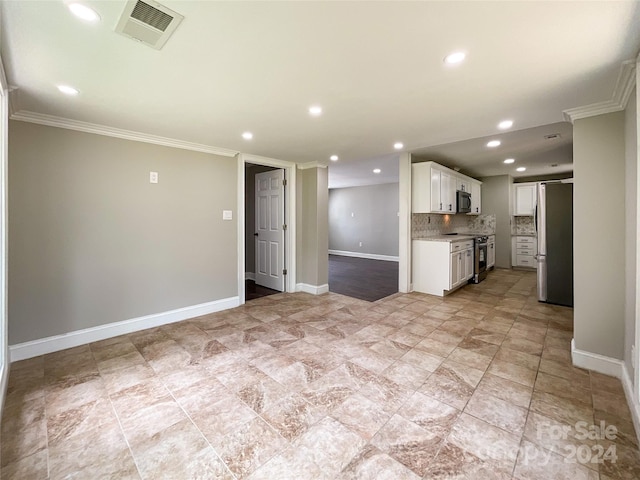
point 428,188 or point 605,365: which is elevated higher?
point 428,188

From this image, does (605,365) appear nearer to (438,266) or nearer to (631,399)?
(631,399)

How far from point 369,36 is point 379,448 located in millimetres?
2252

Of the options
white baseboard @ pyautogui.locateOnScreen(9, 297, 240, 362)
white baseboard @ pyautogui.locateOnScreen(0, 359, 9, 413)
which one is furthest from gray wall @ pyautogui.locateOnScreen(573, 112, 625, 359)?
white baseboard @ pyautogui.locateOnScreen(0, 359, 9, 413)

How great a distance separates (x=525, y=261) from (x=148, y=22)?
836cm

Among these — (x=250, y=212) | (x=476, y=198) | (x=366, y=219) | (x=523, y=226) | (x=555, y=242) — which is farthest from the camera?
(x=366, y=219)

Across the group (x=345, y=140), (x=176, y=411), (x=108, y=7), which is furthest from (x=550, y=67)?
(x=176, y=411)

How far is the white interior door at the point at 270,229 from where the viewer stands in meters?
5.00

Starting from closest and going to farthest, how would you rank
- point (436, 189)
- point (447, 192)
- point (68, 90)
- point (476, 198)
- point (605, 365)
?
point (68, 90) → point (605, 365) → point (436, 189) → point (447, 192) → point (476, 198)

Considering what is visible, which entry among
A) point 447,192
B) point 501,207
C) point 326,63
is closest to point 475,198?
point 501,207

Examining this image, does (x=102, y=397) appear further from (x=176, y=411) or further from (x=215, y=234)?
(x=215, y=234)

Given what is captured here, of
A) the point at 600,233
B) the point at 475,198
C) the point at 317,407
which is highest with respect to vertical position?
the point at 475,198

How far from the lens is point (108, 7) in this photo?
1316 mm

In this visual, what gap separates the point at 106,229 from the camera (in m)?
3.03

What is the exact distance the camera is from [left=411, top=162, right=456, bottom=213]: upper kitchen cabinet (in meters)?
4.70
